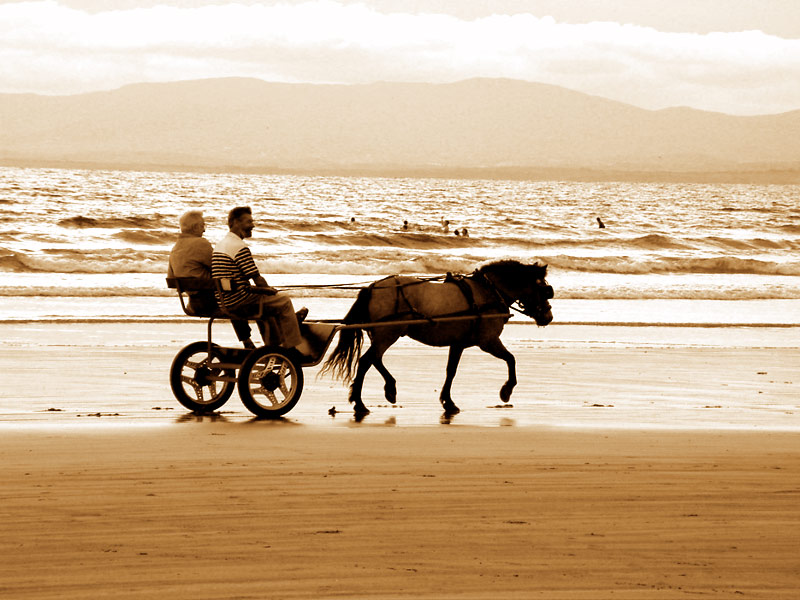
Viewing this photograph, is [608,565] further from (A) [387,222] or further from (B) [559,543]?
(A) [387,222]

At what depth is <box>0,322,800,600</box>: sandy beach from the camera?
516 cm

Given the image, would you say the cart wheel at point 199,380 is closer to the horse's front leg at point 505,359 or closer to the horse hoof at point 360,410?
the horse hoof at point 360,410

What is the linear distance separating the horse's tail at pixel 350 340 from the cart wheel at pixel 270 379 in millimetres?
677

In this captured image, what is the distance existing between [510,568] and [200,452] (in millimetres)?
3108

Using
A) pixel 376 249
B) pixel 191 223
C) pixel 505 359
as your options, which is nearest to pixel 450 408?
pixel 505 359

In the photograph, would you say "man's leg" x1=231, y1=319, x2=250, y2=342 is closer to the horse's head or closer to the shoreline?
the shoreline

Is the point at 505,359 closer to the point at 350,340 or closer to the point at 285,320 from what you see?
the point at 350,340

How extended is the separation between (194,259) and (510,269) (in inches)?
116

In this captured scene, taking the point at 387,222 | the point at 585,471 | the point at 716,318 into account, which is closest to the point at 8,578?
the point at 585,471

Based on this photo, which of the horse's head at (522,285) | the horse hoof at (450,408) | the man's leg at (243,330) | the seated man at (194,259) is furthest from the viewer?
the horse's head at (522,285)

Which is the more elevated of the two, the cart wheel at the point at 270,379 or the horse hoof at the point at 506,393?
the cart wheel at the point at 270,379

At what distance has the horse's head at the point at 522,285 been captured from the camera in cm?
1073

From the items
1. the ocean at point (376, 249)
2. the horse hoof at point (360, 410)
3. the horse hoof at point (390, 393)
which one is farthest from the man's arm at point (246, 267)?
the ocean at point (376, 249)

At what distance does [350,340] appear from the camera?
34.3 feet
